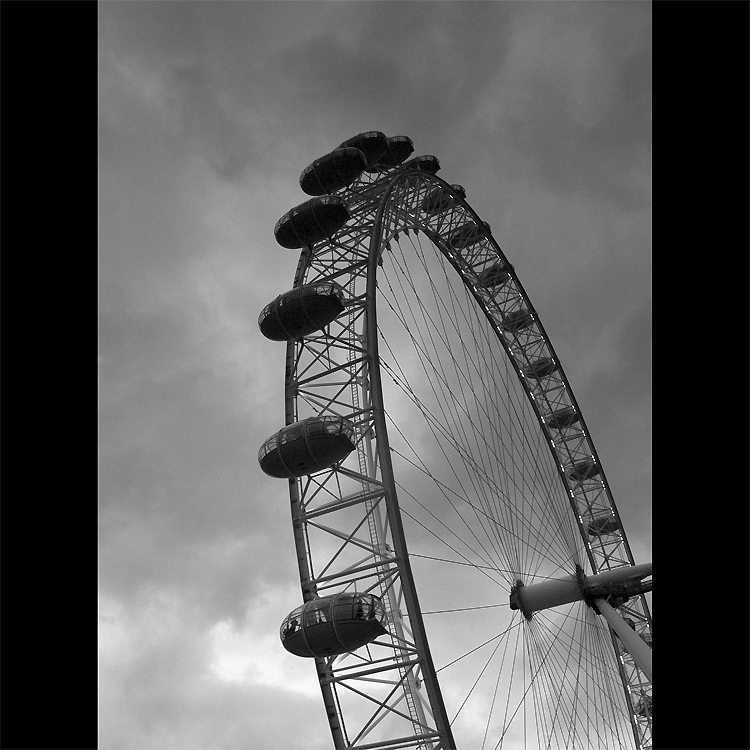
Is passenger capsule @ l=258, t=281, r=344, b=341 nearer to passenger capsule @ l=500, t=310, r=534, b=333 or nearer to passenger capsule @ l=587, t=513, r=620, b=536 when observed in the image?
passenger capsule @ l=500, t=310, r=534, b=333

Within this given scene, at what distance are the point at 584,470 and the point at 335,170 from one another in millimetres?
14385

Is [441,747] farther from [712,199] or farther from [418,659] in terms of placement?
[712,199]

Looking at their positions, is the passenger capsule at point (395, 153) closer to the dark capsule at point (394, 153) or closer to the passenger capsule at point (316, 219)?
the dark capsule at point (394, 153)

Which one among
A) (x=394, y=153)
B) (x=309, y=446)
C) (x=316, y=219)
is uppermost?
(x=394, y=153)

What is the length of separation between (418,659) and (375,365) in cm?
530

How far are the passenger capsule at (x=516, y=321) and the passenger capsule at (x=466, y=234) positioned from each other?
3.30m

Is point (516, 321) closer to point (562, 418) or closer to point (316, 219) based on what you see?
point (562, 418)

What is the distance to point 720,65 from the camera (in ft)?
7.10

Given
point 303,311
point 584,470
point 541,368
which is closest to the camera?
point 303,311

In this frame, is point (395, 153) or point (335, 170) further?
point (395, 153)

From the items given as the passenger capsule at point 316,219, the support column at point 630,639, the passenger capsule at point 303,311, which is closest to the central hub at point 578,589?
the support column at point 630,639

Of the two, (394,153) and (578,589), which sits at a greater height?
(394,153)

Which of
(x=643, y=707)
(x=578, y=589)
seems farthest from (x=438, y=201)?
(x=643, y=707)

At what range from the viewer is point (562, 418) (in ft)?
97.1
